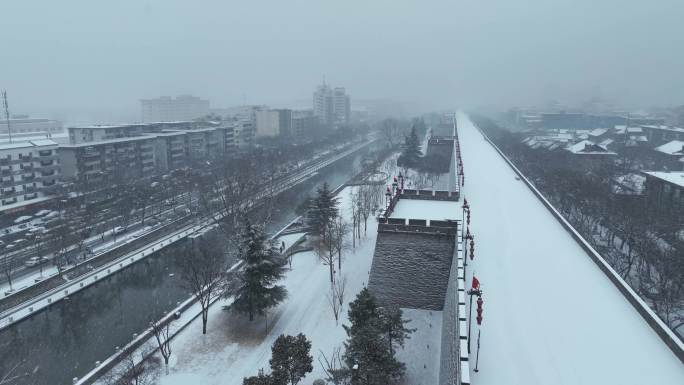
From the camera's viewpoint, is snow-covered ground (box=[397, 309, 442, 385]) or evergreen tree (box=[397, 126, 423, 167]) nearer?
snow-covered ground (box=[397, 309, 442, 385])

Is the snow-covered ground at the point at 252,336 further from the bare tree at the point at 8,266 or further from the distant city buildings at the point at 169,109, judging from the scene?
the distant city buildings at the point at 169,109

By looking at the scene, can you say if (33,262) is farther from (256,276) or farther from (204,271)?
(256,276)

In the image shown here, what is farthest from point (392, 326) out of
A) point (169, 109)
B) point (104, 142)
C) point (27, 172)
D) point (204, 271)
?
point (169, 109)

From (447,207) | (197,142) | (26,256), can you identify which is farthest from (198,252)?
(197,142)

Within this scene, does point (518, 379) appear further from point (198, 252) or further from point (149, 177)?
point (149, 177)

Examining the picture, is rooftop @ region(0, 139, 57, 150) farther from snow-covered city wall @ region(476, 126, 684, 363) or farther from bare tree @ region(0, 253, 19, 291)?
snow-covered city wall @ region(476, 126, 684, 363)

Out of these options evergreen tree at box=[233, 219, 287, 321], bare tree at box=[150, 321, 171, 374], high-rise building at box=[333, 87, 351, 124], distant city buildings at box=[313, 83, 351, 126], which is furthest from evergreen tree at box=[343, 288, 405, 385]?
high-rise building at box=[333, 87, 351, 124]
